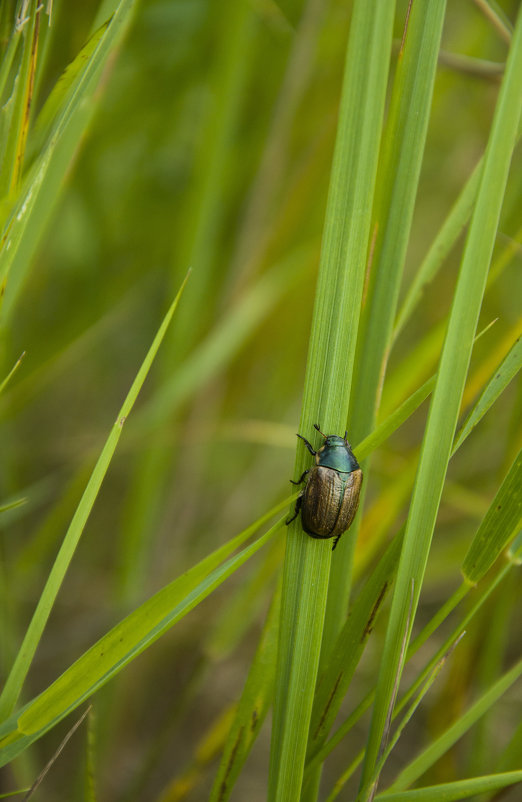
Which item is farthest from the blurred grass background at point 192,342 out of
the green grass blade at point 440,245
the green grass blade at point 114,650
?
the green grass blade at point 114,650

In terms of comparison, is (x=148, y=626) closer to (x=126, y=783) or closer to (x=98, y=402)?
(x=126, y=783)

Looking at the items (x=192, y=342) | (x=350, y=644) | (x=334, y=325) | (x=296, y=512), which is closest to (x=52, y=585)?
(x=296, y=512)

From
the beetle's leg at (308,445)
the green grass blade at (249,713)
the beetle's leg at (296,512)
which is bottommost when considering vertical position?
the green grass blade at (249,713)

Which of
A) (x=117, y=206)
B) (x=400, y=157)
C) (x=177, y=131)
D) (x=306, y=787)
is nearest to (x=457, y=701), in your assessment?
(x=306, y=787)

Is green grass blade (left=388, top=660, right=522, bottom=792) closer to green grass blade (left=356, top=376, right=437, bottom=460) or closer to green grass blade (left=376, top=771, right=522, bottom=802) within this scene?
green grass blade (left=376, top=771, right=522, bottom=802)

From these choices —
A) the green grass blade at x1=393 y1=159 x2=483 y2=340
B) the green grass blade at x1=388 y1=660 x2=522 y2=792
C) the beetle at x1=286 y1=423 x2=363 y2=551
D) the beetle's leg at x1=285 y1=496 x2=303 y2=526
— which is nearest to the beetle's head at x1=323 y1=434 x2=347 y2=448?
the beetle at x1=286 y1=423 x2=363 y2=551

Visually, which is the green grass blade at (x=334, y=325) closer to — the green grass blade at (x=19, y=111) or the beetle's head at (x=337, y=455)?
the beetle's head at (x=337, y=455)
